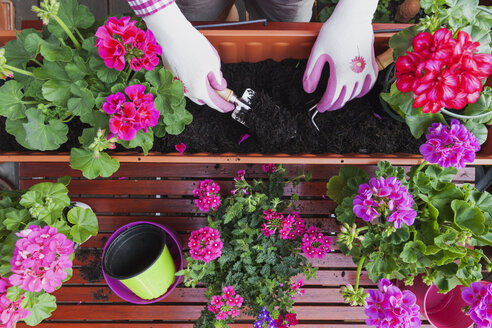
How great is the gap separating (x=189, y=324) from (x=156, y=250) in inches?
13.0

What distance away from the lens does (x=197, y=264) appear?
0.98 metres

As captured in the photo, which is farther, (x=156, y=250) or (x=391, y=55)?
(x=156, y=250)

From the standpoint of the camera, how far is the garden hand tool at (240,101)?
94 cm

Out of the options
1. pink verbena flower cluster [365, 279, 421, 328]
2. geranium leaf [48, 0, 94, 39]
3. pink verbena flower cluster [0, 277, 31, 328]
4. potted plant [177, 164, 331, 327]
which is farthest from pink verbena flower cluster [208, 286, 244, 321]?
geranium leaf [48, 0, 94, 39]

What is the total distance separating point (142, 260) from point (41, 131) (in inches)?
21.3

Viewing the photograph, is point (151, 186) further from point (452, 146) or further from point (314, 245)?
point (452, 146)

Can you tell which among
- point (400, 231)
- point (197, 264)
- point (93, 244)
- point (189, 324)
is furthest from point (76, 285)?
point (400, 231)

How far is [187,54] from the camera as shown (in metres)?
0.82

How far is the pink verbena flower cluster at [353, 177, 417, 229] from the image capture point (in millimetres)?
756

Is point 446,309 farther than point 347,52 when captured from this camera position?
Yes

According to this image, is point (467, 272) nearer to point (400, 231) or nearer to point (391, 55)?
point (400, 231)

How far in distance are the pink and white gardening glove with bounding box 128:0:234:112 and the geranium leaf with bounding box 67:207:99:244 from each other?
17.4 inches

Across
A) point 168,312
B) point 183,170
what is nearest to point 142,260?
point 168,312

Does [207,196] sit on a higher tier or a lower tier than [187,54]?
lower
